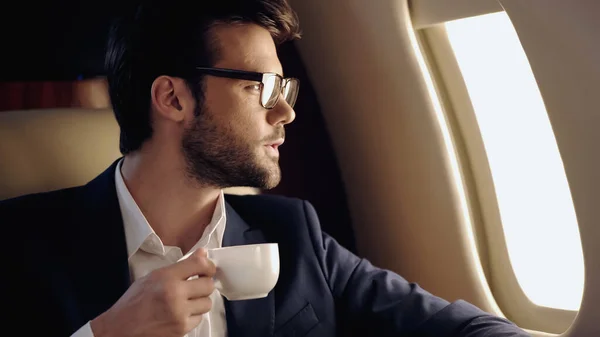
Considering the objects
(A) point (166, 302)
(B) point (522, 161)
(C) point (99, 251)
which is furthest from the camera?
(B) point (522, 161)

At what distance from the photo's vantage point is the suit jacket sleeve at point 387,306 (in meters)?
1.52

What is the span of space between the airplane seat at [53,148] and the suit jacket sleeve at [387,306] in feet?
1.62

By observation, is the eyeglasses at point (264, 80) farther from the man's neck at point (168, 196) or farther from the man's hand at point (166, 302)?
the man's hand at point (166, 302)

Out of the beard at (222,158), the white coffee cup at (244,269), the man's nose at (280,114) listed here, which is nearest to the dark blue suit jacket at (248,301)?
the beard at (222,158)

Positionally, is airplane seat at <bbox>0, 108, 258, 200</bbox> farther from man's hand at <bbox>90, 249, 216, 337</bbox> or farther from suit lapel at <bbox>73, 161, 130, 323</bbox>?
man's hand at <bbox>90, 249, 216, 337</bbox>

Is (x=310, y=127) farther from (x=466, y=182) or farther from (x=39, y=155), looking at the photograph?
(x=39, y=155)

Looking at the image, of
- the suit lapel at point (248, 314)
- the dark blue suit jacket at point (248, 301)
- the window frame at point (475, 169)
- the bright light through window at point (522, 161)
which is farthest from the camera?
the window frame at point (475, 169)

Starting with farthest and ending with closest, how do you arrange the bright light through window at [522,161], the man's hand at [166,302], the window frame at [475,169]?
the window frame at [475,169] < the bright light through window at [522,161] < the man's hand at [166,302]

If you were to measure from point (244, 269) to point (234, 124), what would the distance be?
48 centimetres

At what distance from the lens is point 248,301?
5.25ft

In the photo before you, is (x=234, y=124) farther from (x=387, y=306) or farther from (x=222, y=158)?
(x=387, y=306)

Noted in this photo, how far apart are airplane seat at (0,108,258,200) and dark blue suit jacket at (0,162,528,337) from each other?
0.29 ft

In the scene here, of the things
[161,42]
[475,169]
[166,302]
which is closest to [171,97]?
[161,42]

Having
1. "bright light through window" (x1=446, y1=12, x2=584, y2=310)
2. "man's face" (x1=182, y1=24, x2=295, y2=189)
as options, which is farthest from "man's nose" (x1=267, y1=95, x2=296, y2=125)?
"bright light through window" (x1=446, y1=12, x2=584, y2=310)
